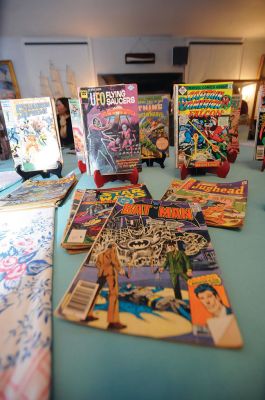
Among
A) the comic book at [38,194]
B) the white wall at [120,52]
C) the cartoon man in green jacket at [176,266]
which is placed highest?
the white wall at [120,52]

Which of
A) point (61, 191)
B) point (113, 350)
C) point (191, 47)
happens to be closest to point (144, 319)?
point (113, 350)

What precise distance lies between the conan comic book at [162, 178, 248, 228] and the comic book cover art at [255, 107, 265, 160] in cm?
32

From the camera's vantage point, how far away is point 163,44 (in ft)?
9.77

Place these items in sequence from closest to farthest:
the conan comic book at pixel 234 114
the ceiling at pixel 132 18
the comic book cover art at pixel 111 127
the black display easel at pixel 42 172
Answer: the comic book cover art at pixel 111 127, the black display easel at pixel 42 172, the conan comic book at pixel 234 114, the ceiling at pixel 132 18

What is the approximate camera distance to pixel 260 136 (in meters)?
0.88

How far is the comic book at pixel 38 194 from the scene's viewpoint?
628 millimetres

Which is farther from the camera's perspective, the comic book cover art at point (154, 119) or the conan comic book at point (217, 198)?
the comic book cover art at point (154, 119)

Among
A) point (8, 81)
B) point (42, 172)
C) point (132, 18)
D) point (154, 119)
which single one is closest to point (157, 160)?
point (154, 119)

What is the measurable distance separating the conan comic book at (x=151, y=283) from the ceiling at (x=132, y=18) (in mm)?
2226

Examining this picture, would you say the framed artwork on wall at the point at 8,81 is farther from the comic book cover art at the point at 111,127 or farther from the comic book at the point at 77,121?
the comic book cover art at the point at 111,127

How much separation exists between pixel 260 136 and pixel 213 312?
822mm

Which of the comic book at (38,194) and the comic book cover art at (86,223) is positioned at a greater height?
the comic book at (38,194)

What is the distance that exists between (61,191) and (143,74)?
9.70 ft

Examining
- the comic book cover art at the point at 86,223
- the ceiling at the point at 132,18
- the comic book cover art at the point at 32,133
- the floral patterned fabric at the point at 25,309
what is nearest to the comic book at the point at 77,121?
the comic book cover art at the point at 32,133
